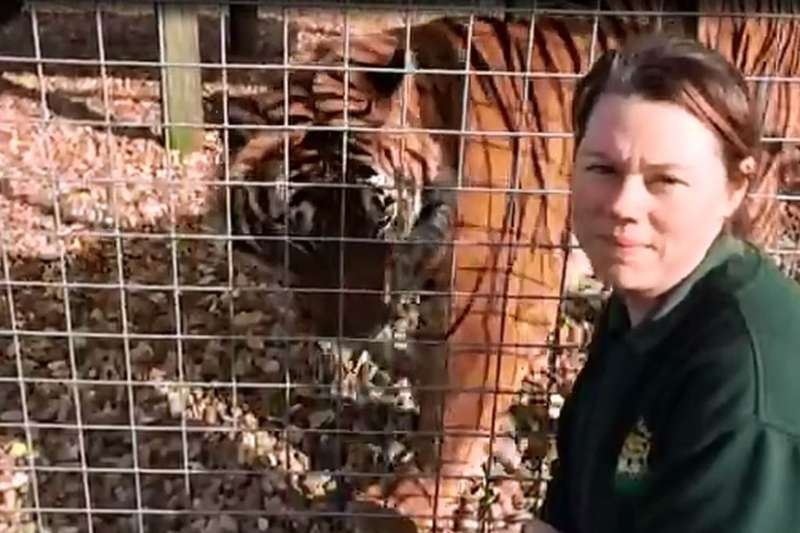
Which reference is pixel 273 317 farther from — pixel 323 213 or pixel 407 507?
pixel 323 213

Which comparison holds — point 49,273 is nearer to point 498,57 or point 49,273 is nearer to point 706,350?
point 498,57

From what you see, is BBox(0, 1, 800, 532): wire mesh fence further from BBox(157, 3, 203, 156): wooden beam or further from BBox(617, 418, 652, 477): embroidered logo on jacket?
BBox(617, 418, 652, 477): embroidered logo on jacket

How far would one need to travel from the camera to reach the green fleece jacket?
1.42 meters

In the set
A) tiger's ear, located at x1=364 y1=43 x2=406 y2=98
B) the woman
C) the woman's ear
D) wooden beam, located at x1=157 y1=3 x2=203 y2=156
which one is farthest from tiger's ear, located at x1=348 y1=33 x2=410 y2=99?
wooden beam, located at x1=157 y1=3 x2=203 y2=156

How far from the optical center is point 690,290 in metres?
1.57

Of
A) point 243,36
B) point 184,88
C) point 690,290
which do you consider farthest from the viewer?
point 243,36

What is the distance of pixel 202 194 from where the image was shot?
3.52 meters

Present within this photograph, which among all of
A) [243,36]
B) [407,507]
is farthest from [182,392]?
[243,36]

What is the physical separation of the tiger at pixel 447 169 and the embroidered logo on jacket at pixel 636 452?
725 millimetres

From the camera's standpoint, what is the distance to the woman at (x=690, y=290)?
1.43m

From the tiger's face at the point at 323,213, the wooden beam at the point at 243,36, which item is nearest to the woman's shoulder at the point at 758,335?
the tiger's face at the point at 323,213

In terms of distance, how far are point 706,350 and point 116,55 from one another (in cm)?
365

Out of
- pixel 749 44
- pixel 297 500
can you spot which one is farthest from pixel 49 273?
pixel 749 44

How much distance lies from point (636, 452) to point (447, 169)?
94 cm
